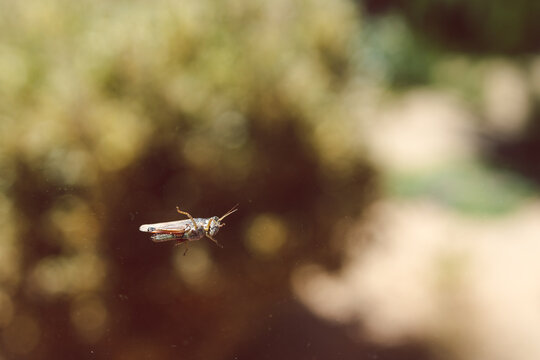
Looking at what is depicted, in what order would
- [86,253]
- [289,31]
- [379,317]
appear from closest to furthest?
[86,253] < [289,31] < [379,317]

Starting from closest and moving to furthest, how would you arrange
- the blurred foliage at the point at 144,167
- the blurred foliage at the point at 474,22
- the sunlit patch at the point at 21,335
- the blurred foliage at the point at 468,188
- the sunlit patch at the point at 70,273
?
the blurred foliage at the point at 144,167, the sunlit patch at the point at 70,273, the sunlit patch at the point at 21,335, the blurred foliage at the point at 468,188, the blurred foliage at the point at 474,22

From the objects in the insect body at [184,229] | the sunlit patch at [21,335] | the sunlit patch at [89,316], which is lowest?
the sunlit patch at [21,335]

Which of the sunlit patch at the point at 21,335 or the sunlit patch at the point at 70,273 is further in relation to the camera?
the sunlit patch at the point at 21,335

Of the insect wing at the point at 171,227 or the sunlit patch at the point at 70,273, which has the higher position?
Result: the insect wing at the point at 171,227

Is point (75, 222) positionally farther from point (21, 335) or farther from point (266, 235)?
point (266, 235)

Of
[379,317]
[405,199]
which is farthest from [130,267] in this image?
[405,199]

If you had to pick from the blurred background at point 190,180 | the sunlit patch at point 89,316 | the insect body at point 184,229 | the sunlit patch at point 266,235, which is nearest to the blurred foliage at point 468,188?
the blurred background at point 190,180

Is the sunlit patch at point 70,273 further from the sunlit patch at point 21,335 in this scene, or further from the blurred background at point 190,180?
the sunlit patch at point 21,335

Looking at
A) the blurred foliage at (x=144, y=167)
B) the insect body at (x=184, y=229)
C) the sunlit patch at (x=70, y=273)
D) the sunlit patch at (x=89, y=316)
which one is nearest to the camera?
the insect body at (x=184, y=229)

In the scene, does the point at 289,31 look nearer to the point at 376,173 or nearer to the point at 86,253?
the point at 376,173
